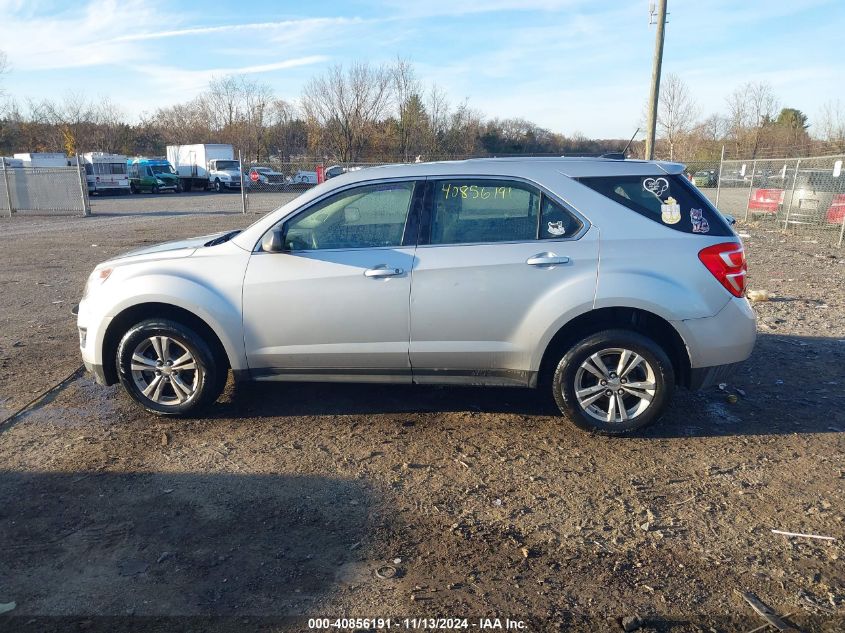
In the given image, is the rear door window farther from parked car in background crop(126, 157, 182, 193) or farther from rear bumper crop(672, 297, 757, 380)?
parked car in background crop(126, 157, 182, 193)

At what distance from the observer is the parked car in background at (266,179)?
87.2 ft

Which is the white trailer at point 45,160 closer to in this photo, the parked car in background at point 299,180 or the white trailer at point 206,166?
the white trailer at point 206,166

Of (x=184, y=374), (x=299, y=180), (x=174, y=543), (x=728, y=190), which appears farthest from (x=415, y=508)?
(x=728, y=190)

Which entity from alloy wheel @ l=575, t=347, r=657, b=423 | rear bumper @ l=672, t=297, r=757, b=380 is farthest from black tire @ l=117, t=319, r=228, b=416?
rear bumper @ l=672, t=297, r=757, b=380

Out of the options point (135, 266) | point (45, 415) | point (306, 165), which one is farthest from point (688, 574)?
point (306, 165)

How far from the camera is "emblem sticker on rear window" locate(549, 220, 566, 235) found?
174 inches

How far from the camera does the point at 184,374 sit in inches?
190

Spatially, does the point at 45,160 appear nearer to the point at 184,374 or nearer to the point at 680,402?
the point at 184,374

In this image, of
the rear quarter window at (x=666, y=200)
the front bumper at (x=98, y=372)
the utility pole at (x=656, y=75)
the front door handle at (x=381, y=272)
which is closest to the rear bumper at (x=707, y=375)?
the rear quarter window at (x=666, y=200)

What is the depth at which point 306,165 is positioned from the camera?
23844 mm

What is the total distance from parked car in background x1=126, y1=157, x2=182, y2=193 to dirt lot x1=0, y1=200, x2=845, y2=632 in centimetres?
4044

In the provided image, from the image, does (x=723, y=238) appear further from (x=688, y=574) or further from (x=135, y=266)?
(x=135, y=266)

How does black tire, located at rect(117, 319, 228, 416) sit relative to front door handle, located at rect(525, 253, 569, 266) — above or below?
below

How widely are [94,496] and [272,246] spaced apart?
74.9 inches
